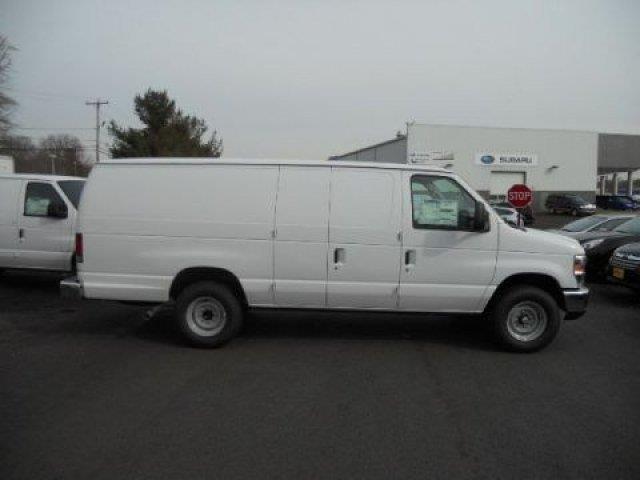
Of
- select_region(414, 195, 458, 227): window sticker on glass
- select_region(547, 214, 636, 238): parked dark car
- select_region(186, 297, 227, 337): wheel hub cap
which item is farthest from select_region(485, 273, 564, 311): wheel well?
select_region(547, 214, 636, 238): parked dark car

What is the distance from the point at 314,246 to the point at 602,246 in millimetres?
8296

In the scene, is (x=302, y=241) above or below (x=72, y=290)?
above

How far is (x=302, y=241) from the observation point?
21.5 ft

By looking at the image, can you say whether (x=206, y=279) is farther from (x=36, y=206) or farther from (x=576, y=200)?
(x=576, y=200)

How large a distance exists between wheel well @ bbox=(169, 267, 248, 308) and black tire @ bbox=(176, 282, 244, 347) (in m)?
0.06

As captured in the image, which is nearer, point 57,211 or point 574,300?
point 574,300

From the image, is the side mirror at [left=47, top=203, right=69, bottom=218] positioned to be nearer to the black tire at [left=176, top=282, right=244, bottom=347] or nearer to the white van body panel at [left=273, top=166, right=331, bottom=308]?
the black tire at [left=176, top=282, right=244, bottom=347]

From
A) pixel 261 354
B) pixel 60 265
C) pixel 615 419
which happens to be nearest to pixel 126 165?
pixel 261 354

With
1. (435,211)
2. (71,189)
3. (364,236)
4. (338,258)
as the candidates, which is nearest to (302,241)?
(338,258)

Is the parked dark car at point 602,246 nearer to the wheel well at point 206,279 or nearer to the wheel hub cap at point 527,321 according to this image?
the wheel hub cap at point 527,321

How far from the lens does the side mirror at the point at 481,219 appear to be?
650cm

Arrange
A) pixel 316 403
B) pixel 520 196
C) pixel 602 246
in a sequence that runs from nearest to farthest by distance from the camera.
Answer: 1. pixel 316 403
2. pixel 602 246
3. pixel 520 196

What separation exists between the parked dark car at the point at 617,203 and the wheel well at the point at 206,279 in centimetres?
5016

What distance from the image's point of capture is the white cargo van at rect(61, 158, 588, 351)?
21.5 ft
